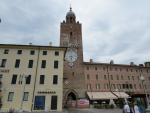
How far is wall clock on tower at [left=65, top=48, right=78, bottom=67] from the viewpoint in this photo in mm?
37375

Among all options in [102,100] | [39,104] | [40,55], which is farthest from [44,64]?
[102,100]

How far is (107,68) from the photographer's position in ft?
149

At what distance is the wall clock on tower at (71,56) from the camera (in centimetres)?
3738

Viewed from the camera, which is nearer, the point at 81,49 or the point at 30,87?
the point at 30,87

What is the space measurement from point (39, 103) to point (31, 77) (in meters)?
4.77

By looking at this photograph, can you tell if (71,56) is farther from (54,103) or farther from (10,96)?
(10,96)

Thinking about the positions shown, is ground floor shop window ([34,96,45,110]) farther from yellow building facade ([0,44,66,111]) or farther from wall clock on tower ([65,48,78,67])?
wall clock on tower ([65,48,78,67])

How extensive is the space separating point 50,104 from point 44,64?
291 inches

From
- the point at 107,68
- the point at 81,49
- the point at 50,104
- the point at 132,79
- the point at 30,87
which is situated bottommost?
the point at 50,104

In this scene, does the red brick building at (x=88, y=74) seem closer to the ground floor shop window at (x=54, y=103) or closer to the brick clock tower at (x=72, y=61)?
the brick clock tower at (x=72, y=61)

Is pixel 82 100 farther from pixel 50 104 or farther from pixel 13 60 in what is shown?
pixel 13 60

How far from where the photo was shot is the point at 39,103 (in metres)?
25.1

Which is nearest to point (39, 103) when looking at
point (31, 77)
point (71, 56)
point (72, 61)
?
point (31, 77)

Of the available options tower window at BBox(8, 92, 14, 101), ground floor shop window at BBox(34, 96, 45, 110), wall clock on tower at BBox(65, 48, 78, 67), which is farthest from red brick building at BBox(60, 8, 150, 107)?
tower window at BBox(8, 92, 14, 101)
